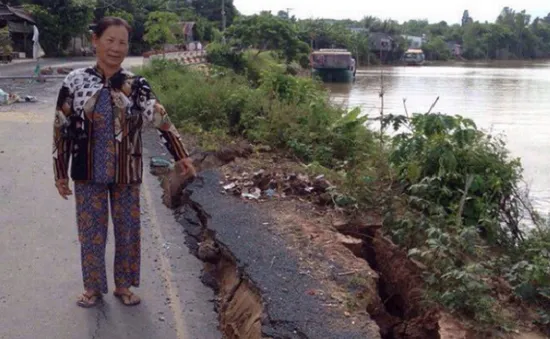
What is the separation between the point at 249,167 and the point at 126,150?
3.66 m

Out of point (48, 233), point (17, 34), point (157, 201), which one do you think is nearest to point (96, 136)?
point (48, 233)

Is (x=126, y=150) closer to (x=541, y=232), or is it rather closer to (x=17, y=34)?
(x=541, y=232)

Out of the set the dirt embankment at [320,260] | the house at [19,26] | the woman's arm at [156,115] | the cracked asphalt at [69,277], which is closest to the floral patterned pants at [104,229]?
the cracked asphalt at [69,277]

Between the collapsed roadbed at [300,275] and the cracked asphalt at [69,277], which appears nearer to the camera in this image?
the collapsed roadbed at [300,275]

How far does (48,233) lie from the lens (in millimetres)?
5953

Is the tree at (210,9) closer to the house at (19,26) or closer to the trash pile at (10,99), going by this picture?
the house at (19,26)

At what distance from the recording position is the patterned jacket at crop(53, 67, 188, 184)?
402 centimetres

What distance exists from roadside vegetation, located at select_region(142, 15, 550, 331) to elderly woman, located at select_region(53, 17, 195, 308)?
1.99 meters

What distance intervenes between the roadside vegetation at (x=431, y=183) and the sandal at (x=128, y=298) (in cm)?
187

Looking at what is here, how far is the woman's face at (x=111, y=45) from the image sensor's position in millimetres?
3965

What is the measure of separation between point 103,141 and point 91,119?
0.15m

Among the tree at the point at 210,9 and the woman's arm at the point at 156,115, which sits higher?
the tree at the point at 210,9

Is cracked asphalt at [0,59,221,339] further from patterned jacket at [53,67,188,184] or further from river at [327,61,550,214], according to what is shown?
river at [327,61,550,214]

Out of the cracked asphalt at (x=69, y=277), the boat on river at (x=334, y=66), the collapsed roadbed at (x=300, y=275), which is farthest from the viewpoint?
the boat on river at (x=334, y=66)
